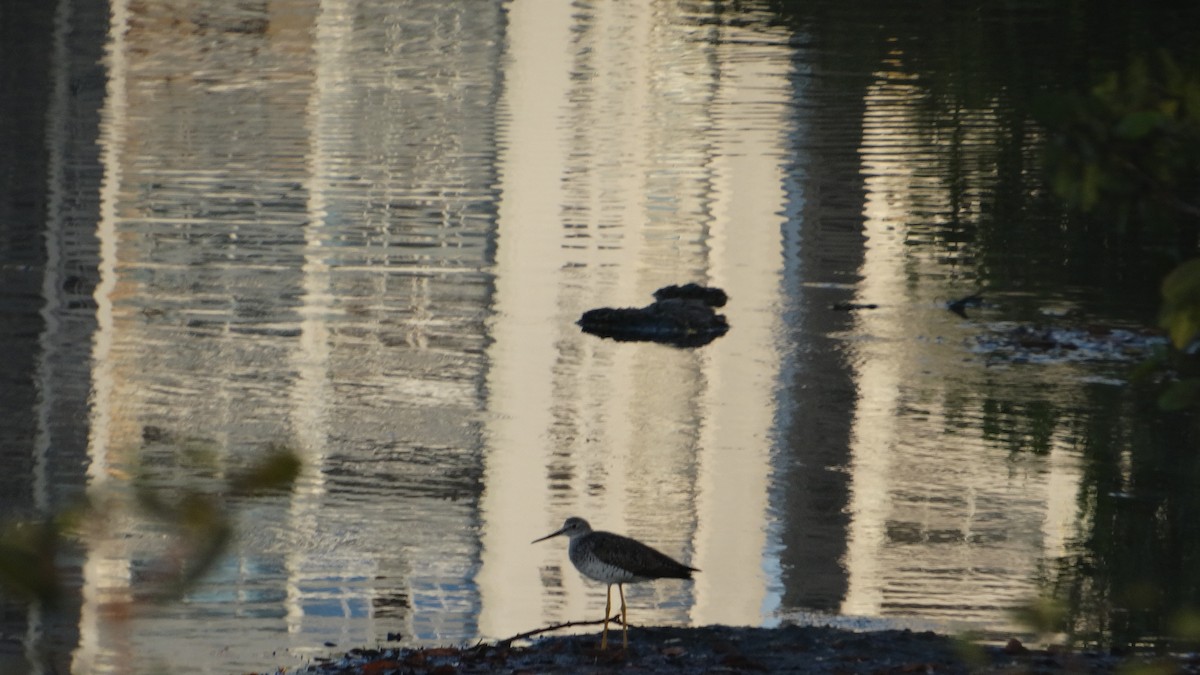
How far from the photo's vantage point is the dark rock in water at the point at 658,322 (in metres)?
14.8

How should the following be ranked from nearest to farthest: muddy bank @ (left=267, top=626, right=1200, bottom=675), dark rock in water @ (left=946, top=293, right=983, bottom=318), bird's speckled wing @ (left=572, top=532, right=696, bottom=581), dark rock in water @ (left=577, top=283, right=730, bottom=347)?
muddy bank @ (left=267, top=626, right=1200, bottom=675)
bird's speckled wing @ (left=572, top=532, right=696, bottom=581)
dark rock in water @ (left=577, top=283, right=730, bottom=347)
dark rock in water @ (left=946, top=293, right=983, bottom=318)

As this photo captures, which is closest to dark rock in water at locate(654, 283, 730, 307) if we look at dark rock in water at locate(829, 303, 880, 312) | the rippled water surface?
the rippled water surface

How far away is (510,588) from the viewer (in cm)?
888

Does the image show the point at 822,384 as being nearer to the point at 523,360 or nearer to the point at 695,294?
the point at 523,360

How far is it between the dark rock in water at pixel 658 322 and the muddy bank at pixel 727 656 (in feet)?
23.3

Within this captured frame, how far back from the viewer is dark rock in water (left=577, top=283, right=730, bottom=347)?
1479 cm

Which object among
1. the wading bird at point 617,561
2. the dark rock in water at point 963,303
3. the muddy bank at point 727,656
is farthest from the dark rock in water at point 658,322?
the wading bird at point 617,561

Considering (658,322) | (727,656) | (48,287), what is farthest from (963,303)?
(727,656)

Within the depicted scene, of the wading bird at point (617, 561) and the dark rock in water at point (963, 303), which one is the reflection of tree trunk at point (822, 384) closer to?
the dark rock in water at point (963, 303)

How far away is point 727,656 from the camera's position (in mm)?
7211

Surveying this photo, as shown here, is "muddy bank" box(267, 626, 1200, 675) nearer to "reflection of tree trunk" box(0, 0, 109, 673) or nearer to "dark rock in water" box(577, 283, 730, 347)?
"reflection of tree trunk" box(0, 0, 109, 673)

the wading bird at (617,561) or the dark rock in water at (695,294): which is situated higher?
the dark rock in water at (695,294)

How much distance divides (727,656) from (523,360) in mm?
6819

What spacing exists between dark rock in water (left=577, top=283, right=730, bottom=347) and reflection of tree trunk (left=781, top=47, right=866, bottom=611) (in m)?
0.69
